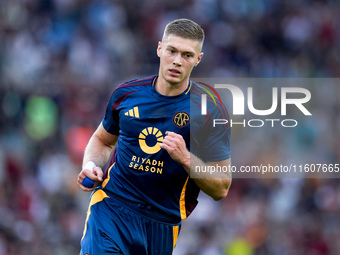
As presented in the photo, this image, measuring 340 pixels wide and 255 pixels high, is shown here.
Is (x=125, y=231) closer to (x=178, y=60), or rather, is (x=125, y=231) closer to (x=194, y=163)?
(x=194, y=163)

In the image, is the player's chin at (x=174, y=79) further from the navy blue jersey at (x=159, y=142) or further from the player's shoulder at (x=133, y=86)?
the player's shoulder at (x=133, y=86)

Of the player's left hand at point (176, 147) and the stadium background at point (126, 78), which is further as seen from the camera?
the stadium background at point (126, 78)

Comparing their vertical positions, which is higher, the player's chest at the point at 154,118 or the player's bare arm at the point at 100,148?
the player's chest at the point at 154,118

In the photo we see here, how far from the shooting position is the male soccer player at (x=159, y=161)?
5629 mm

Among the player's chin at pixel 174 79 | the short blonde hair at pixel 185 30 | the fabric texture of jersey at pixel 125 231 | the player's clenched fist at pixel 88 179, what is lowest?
the fabric texture of jersey at pixel 125 231

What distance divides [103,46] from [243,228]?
17.8 ft

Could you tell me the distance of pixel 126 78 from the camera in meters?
14.7

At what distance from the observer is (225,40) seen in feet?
55.9

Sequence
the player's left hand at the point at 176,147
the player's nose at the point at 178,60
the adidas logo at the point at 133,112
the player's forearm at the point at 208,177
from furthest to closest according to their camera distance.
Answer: the adidas logo at the point at 133,112
the player's nose at the point at 178,60
the player's forearm at the point at 208,177
the player's left hand at the point at 176,147

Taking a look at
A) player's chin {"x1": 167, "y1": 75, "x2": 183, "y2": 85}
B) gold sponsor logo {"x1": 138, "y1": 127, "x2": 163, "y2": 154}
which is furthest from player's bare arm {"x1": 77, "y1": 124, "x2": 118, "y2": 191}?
player's chin {"x1": 167, "y1": 75, "x2": 183, "y2": 85}

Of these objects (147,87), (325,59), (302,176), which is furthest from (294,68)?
(147,87)

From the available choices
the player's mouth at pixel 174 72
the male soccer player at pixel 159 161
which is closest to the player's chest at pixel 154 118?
the male soccer player at pixel 159 161

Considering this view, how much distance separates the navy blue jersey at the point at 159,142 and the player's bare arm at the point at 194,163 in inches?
6.7

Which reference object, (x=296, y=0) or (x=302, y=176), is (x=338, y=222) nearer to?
(x=302, y=176)
